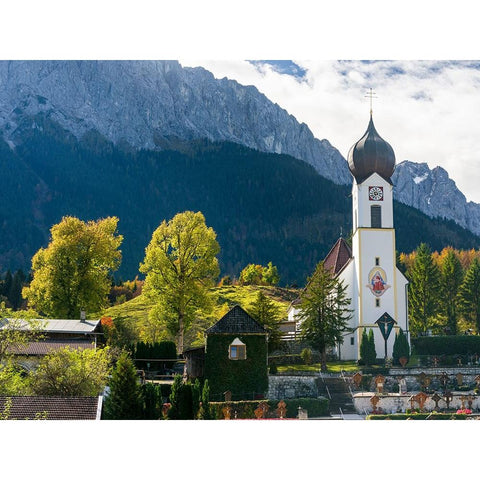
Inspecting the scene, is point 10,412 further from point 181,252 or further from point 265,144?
point 265,144

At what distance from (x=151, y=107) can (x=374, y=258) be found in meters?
9.59

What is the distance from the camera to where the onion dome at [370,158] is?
82.1 ft

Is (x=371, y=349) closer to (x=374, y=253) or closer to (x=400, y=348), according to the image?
(x=400, y=348)

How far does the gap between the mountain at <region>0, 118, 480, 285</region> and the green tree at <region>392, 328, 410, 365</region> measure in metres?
4.32

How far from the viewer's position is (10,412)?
653 inches

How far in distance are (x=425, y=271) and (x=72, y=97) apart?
1554cm

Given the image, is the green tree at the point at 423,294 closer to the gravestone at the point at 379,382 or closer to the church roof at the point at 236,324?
the gravestone at the point at 379,382

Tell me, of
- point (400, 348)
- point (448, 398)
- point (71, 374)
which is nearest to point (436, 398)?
point (448, 398)

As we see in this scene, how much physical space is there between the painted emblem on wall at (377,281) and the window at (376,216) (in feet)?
4.62

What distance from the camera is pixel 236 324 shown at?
21.4 metres

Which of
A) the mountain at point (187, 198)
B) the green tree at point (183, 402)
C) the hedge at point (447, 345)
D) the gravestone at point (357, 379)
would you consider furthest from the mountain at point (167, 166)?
the green tree at point (183, 402)

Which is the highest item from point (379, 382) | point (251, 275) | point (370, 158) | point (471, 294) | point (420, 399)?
point (370, 158)

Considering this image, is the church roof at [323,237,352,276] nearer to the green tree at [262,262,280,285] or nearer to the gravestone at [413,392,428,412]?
the green tree at [262,262,280,285]
